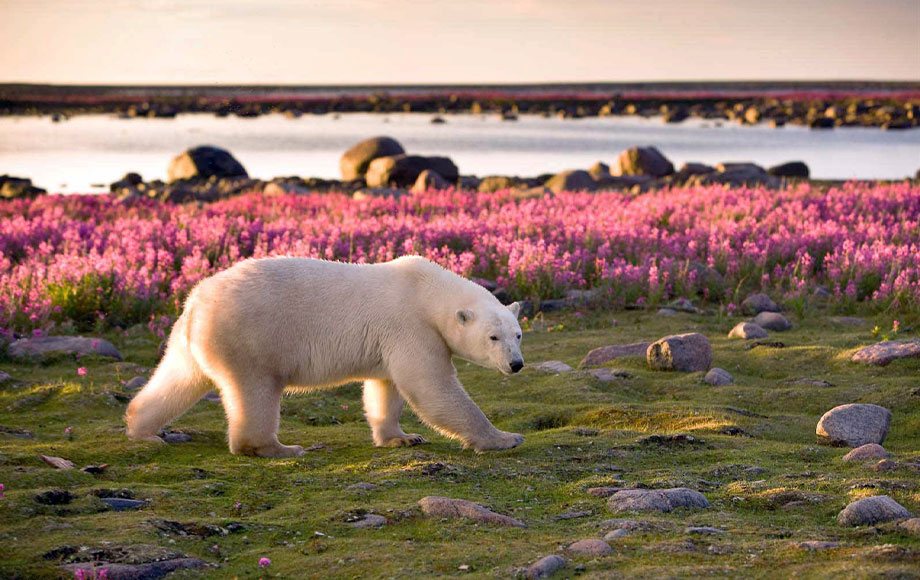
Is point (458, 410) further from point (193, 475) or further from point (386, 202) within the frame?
point (386, 202)

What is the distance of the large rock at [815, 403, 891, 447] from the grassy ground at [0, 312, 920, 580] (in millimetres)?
170

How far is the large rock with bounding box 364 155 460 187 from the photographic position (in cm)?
3547

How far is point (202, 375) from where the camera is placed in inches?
304

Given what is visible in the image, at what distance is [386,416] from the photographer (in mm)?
7895

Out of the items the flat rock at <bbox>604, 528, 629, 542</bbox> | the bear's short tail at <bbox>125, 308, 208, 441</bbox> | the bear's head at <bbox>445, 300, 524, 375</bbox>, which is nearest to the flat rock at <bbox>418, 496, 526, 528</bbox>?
the flat rock at <bbox>604, 528, 629, 542</bbox>

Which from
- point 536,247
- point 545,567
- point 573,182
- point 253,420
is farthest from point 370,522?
point 573,182

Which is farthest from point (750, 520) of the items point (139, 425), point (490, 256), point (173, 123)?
point (173, 123)

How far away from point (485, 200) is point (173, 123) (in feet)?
294

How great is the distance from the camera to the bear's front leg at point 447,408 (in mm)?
7484

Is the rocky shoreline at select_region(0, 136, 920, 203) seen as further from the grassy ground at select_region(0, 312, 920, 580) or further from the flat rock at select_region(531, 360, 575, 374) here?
the grassy ground at select_region(0, 312, 920, 580)

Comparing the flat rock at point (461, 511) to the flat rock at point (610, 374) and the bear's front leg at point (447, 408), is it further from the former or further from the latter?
the flat rock at point (610, 374)

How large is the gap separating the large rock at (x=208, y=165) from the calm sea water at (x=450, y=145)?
11.5ft

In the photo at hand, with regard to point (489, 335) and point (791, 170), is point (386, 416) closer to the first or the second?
point (489, 335)

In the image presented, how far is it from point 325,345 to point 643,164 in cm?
3229
